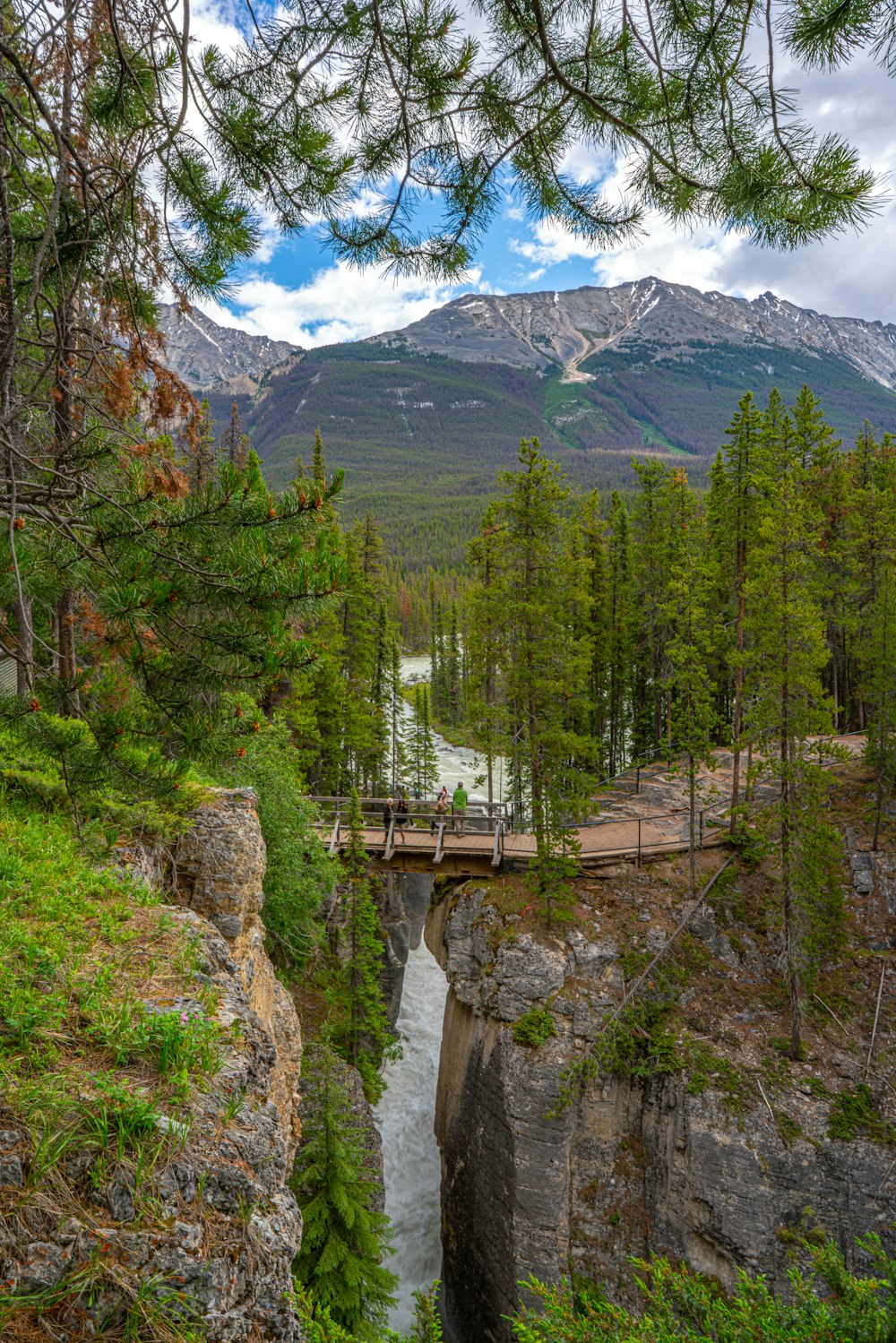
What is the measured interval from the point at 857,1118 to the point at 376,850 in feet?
37.0

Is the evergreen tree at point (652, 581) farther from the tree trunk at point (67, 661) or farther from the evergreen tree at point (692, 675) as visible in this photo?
the tree trunk at point (67, 661)

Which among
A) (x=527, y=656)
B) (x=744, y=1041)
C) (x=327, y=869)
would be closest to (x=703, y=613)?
(x=527, y=656)

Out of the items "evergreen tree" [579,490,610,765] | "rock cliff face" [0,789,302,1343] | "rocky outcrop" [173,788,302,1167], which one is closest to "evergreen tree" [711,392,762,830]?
"evergreen tree" [579,490,610,765]

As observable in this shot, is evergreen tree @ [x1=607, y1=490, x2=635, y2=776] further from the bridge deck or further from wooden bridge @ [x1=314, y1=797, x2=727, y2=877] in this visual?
the bridge deck

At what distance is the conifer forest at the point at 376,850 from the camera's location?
2795mm

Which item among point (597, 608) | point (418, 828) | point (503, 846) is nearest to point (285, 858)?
point (418, 828)

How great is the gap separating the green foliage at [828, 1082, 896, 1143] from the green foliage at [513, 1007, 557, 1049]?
5.16 metres

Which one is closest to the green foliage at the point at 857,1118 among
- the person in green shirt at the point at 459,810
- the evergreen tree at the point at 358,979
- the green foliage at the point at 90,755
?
the evergreen tree at the point at 358,979

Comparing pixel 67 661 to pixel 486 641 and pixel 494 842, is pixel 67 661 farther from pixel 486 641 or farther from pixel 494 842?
pixel 486 641

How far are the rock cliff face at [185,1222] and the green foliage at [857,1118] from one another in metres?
12.5

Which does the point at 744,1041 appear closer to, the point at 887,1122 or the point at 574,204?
the point at 887,1122

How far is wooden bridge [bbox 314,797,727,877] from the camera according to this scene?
1588cm

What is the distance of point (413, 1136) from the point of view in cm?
1773

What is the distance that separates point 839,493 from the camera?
1009 inches
